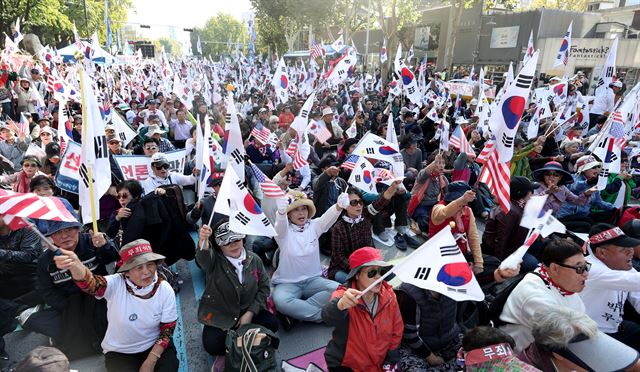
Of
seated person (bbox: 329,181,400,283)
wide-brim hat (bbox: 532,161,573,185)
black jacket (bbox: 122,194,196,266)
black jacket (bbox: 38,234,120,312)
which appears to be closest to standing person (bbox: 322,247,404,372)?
seated person (bbox: 329,181,400,283)

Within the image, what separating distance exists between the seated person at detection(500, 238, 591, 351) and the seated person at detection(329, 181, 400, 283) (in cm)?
209

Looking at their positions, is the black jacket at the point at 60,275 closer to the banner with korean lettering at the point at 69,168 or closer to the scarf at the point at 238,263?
the banner with korean lettering at the point at 69,168

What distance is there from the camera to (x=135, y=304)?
3160mm

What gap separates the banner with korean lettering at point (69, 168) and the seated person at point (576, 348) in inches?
185

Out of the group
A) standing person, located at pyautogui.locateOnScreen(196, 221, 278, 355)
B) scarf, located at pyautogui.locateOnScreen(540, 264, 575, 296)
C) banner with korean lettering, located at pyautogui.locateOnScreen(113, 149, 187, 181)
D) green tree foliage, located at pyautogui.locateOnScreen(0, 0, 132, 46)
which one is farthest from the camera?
green tree foliage, located at pyautogui.locateOnScreen(0, 0, 132, 46)

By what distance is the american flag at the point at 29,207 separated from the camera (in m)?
2.81

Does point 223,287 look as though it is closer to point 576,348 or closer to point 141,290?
point 141,290

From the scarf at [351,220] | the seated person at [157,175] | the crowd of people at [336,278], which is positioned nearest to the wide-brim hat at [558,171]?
the crowd of people at [336,278]

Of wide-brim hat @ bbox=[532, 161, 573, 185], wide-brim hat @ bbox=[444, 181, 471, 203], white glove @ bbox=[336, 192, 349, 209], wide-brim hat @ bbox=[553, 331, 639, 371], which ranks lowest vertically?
wide-brim hat @ bbox=[553, 331, 639, 371]

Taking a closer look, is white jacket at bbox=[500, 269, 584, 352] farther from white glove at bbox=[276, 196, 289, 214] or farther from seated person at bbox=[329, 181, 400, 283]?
white glove at bbox=[276, 196, 289, 214]

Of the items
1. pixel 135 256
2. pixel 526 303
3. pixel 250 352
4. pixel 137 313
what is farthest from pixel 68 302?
pixel 526 303

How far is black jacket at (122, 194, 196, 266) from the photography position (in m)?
4.67

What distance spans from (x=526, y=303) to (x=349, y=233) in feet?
7.68

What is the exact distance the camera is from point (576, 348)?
235 centimetres
